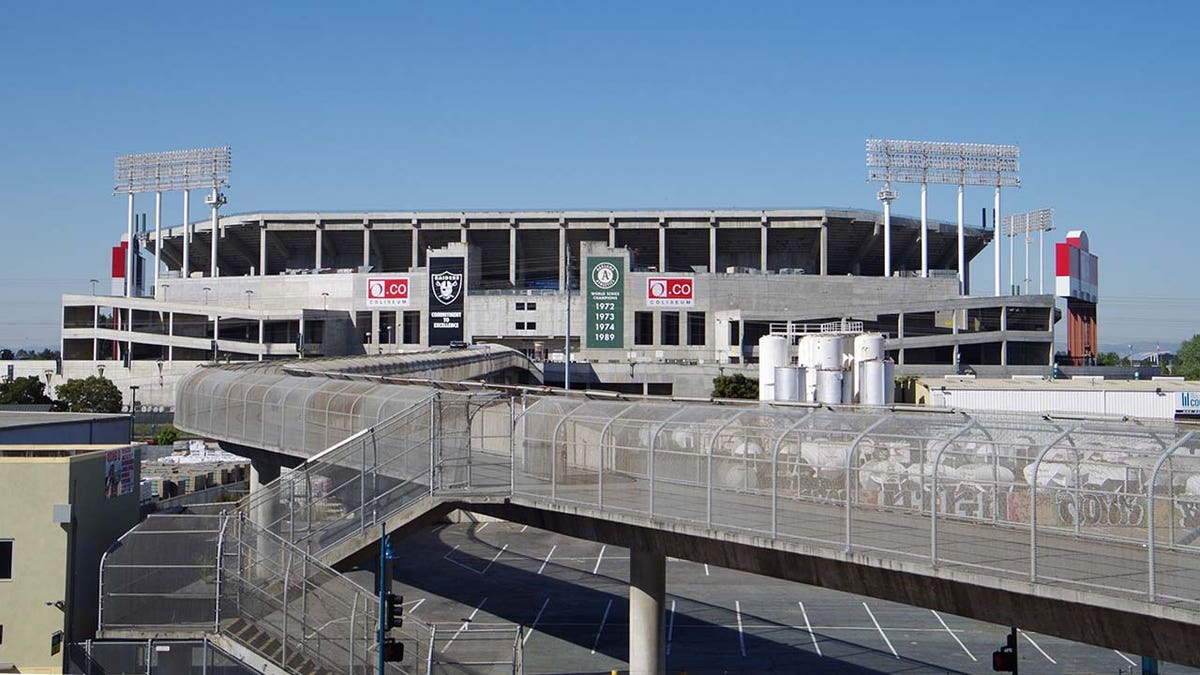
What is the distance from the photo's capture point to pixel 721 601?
129 feet

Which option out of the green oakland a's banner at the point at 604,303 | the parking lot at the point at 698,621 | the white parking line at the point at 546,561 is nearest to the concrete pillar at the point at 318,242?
the green oakland a's banner at the point at 604,303

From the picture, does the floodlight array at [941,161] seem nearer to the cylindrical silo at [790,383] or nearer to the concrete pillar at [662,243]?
the concrete pillar at [662,243]

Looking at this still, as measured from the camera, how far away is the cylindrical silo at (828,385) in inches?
1784

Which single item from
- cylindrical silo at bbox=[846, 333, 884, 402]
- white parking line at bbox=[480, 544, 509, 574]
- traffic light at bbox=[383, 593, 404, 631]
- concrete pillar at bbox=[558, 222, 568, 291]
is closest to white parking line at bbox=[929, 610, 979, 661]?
cylindrical silo at bbox=[846, 333, 884, 402]

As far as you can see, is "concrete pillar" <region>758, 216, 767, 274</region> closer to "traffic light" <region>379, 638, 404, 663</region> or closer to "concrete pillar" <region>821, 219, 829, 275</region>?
"concrete pillar" <region>821, 219, 829, 275</region>

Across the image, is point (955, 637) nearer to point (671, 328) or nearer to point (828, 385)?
point (828, 385)

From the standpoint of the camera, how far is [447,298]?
105 meters

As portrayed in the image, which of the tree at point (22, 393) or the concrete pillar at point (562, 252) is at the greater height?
the concrete pillar at point (562, 252)

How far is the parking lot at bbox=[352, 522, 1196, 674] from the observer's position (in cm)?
3105

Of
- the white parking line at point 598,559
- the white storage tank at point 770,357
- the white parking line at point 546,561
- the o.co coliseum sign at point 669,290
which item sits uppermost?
the o.co coliseum sign at point 669,290

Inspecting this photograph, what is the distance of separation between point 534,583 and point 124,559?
21.8 metres

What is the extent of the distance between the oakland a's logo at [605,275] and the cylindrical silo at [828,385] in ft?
193

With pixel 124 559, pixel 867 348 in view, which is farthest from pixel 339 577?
pixel 867 348

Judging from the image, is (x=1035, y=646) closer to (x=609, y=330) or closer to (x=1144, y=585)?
(x=1144, y=585)
